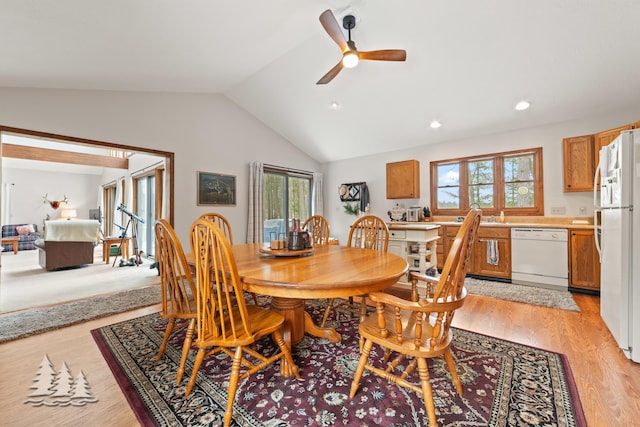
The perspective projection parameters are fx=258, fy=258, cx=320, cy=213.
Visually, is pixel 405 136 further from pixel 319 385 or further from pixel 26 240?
pixel 26 240

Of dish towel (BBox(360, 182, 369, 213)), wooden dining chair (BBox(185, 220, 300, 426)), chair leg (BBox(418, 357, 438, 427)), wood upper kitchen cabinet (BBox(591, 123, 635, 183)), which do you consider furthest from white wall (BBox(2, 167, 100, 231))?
wood upper kitchen cabinet (BBox(591, 123, 635, 183))

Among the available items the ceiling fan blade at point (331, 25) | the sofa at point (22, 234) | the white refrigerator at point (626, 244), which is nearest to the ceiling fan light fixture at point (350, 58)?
the ceiling fan blade at point (331, 25)

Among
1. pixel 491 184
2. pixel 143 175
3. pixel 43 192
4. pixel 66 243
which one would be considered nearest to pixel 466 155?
pixel 491 184

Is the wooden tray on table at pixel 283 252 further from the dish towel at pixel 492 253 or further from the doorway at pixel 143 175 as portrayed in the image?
the dish towel at pixel 492 253

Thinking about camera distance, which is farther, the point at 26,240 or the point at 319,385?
the point at 26,240

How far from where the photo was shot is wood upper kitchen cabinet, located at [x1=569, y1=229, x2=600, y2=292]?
10.6 feet

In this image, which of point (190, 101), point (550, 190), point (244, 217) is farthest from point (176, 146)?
point (550, 190)

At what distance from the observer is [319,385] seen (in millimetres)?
1552

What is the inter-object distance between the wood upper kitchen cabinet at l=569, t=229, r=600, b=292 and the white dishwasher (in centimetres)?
6

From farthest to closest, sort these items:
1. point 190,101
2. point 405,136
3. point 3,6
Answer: point 405,136, point 190,101, point 3,6

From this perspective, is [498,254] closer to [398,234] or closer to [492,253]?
[492,253]

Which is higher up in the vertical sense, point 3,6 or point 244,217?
point 3,6

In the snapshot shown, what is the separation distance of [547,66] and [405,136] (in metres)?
2.21

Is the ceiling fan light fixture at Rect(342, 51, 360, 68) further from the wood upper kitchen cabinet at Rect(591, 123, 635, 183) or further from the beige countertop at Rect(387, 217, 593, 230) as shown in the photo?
the wood upper kitchen cabinet at Rect(591, 123, 635, 183)
